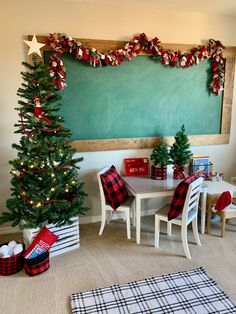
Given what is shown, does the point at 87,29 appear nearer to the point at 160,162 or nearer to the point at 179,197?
the point at 160,162

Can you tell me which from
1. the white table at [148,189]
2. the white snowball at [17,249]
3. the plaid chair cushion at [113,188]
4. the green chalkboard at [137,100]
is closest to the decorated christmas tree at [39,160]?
the white snowball at [17,249]

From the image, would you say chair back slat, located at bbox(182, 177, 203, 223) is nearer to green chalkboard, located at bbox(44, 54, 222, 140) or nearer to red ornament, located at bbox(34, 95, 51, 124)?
green chalkboard, located at bbox(44, 54, 222, 140)

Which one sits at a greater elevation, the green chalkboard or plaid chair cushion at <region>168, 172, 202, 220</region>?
the green chalkboard

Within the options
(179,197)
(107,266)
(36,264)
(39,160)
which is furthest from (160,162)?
(36,264)

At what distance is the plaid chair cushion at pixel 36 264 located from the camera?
92.9 inches

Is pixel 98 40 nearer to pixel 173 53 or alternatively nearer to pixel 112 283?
pixel 173 53

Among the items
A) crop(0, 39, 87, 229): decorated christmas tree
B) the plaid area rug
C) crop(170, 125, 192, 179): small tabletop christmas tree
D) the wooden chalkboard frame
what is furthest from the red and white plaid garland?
the plaid area rug

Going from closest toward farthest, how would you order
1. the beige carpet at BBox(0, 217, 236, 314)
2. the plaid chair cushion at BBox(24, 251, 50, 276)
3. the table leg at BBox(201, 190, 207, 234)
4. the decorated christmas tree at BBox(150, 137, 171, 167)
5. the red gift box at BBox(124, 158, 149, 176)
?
the beige carpet at BBox(0, 217, 236, 314)
the plaid chair cushion at BBox(24, 251, 50, 276)
the table leg at BBox(201, 190, 207, 234)
the decorated christmas tree at BBox(150, 137, 171, 167)
the red gift box at BBox(124, 158, 149, 176)

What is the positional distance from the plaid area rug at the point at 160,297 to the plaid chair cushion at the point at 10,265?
66cm

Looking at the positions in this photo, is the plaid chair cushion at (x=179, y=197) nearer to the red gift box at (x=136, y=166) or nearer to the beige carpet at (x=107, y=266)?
the beige carpet at (x=107, y=266)

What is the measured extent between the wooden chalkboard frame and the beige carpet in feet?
3.54

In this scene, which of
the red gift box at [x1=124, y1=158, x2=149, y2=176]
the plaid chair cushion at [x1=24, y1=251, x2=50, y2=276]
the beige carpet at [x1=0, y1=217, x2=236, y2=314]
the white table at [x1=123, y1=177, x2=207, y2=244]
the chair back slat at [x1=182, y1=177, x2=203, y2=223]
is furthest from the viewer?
the red gift box at [x1=124, y1=158, x2=149, y2=176]

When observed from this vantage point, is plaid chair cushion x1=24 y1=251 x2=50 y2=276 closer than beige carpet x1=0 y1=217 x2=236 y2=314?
No

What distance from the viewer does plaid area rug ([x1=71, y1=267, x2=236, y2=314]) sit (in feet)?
6.48
